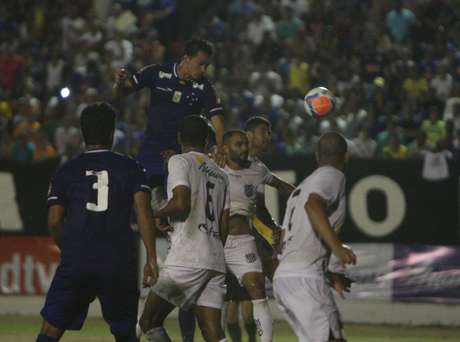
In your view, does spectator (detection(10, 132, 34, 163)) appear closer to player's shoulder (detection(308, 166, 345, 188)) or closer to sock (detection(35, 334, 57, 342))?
sock (detection(35, 334, 57, 342))

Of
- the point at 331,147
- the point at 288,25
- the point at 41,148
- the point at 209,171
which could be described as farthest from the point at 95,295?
the point at 288,25

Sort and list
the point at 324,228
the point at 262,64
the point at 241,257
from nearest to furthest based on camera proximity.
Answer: the point at 324,228 → the point at 241,257 → the point at 262,64

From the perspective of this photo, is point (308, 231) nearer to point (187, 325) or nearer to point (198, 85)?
point (187, 325)

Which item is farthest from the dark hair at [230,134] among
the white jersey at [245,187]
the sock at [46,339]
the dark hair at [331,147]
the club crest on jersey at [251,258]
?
the sock at [46,339]

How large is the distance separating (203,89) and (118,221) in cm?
343

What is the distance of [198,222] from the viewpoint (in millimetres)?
9688

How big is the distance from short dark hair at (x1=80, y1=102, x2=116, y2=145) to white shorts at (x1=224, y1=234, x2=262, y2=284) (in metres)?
3.13

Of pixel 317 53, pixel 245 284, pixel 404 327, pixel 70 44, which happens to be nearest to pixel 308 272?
pixel 245 284

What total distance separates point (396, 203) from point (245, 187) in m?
4.71

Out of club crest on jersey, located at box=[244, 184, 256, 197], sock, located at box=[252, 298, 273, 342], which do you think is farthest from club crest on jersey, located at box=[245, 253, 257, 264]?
club crest on jersey, located at box=[244, 184, 256, 197]

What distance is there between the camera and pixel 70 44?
24.7 metres

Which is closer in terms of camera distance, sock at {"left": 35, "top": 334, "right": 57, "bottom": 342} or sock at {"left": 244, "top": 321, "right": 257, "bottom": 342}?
sock at {"left": 35, "top": 334, "right": 57, "bottom": 342}

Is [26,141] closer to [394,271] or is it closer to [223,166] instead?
[394,271]

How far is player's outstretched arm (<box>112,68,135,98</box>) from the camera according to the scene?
1124 cm
